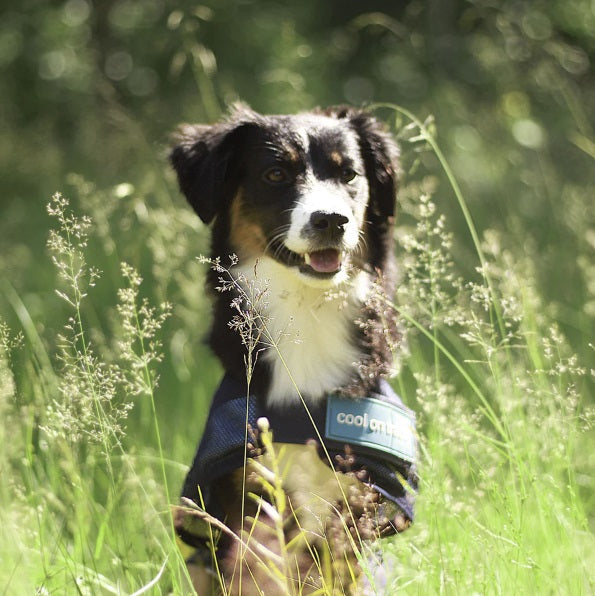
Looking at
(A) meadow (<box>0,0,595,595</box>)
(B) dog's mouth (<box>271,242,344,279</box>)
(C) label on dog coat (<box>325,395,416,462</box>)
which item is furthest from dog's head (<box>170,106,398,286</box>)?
(C) label on dog coat (<box>325,395,416,462</box>)

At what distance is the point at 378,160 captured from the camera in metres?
3.05

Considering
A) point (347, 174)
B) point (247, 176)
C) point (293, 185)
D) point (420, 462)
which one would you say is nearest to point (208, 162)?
point (247, 176)

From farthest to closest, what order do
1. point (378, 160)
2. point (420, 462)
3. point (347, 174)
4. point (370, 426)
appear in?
point (378, 160)
point (347, 174)
point (370, 426)
point (420, 462)

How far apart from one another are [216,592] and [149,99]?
650 cm

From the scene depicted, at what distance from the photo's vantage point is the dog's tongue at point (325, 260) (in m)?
2.64

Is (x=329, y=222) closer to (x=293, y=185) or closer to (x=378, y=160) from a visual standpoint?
(x=293, y=185)

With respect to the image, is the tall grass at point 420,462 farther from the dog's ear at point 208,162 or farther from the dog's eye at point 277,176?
the dog's eye at point 277,176

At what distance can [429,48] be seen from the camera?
714cm

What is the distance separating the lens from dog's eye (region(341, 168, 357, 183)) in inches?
114

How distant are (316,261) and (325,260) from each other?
0.09 ft

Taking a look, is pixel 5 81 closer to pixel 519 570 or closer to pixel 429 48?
pixel 429 48

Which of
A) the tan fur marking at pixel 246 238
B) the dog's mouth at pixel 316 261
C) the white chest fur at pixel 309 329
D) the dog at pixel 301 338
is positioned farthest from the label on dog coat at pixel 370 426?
the tan fur marking at pixel 246 238

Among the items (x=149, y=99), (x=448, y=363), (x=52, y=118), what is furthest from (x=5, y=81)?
(x=448, y=363)

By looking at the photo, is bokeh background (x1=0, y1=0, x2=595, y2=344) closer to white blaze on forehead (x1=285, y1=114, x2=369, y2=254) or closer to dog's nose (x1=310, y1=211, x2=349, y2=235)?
white blaze on forehead (x1=285, y1=114, x2=369, y2=254)
